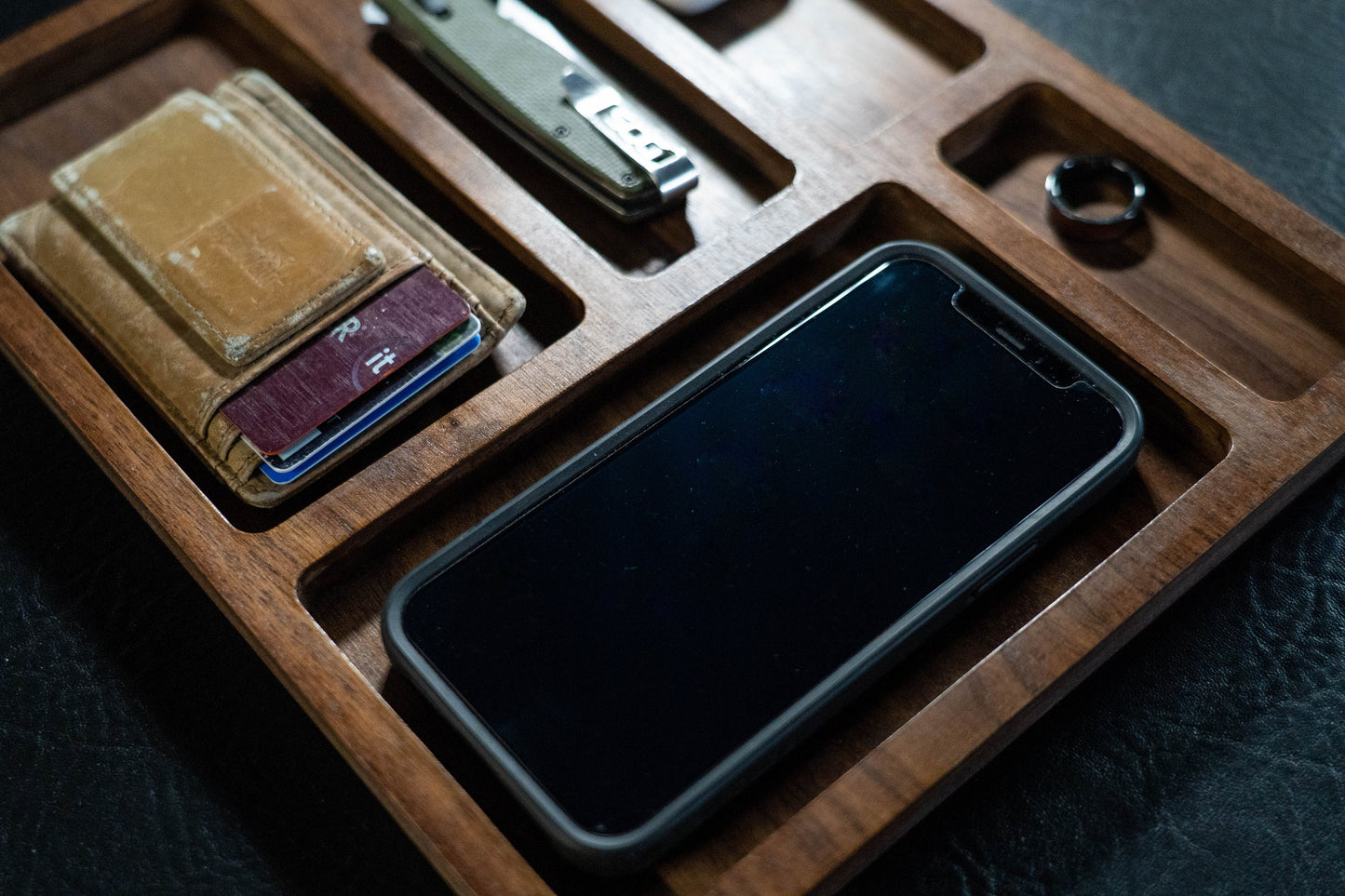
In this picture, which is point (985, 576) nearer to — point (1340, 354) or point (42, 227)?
point (1340, 354)

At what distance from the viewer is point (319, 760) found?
0.55m

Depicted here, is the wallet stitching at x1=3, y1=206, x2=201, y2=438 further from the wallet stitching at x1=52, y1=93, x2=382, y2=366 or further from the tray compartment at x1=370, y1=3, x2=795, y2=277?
the tray compartment at x1=370, y1=3, x2=795, y2=277

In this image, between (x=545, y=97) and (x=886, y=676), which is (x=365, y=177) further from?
(x=886, y=676)

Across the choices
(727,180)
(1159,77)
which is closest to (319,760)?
(727,180)

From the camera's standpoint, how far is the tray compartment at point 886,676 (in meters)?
0.50

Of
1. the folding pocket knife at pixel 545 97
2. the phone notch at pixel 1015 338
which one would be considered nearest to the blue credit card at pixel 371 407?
the folding pocket knife at pixel 545 97

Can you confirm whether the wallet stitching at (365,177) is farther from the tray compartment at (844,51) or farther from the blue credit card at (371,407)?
the tray compartment at (844,51)

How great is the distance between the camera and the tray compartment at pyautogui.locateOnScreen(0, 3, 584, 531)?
0.60 m

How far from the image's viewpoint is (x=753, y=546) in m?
0.53

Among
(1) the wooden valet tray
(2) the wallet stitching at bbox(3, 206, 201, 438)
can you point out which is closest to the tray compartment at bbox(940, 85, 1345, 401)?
(1) the wooden valet tray

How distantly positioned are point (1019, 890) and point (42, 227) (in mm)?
550

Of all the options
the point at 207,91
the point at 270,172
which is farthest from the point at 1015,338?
the point at 207,91

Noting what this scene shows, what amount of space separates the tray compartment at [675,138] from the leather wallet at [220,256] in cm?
8

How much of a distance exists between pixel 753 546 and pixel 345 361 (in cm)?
20
